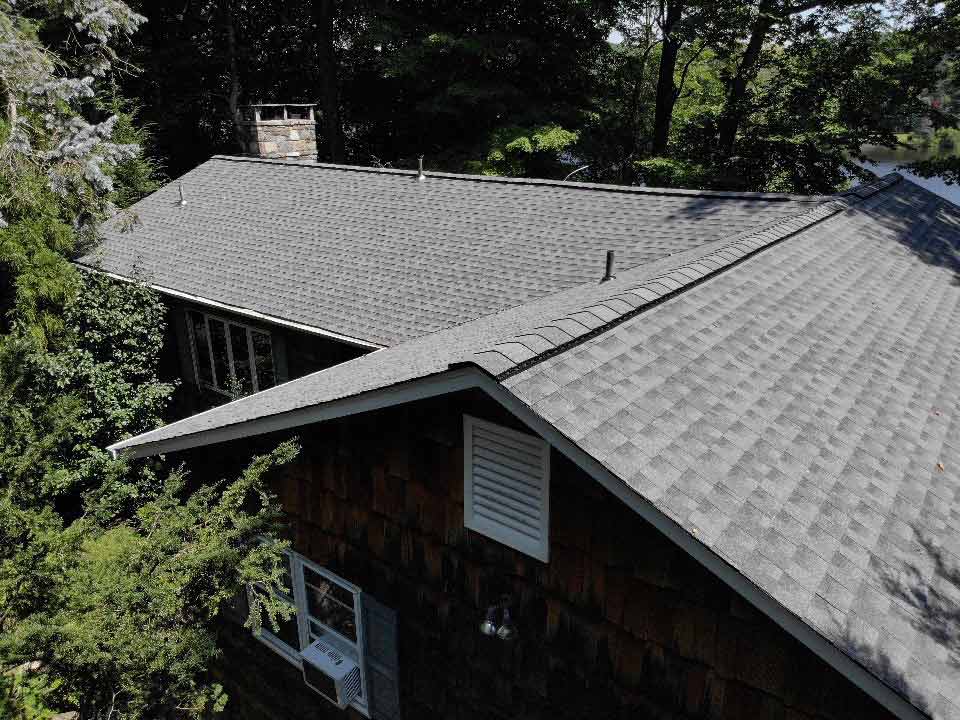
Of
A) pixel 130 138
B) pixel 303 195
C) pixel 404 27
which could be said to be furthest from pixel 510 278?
pixel 404 27

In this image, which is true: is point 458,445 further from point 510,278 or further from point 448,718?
point 510,278

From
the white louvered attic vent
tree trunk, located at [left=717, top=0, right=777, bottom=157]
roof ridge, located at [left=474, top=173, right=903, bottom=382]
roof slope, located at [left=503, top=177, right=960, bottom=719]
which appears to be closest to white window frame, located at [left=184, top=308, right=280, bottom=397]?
the white louvered attic vent

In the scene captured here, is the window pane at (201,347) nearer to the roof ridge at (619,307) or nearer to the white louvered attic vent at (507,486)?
the white louvered attic vent at (507,486)

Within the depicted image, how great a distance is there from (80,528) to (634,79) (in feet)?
86.3

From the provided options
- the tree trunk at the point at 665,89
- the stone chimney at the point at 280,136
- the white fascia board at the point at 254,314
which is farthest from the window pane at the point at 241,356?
the tree trunk at the point at 665,89

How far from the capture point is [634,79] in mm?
27531

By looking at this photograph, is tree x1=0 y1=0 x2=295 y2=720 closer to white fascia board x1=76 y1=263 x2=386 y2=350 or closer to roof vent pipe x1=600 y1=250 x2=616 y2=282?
white fascia board x1=76 y1=263 x2=386 y2=350

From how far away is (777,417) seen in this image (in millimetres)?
5094

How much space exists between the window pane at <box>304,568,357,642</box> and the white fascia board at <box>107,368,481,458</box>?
2258 mm

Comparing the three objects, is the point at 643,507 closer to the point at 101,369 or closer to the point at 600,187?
the point at 600,187

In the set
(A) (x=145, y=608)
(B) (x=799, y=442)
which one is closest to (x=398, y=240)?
(A) (x=145, y=608)

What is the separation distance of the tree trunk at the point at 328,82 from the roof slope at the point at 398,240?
14.6 meters

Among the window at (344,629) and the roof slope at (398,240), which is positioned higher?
the roof slope at (398,240)

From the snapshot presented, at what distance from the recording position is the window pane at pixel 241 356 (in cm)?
1266
